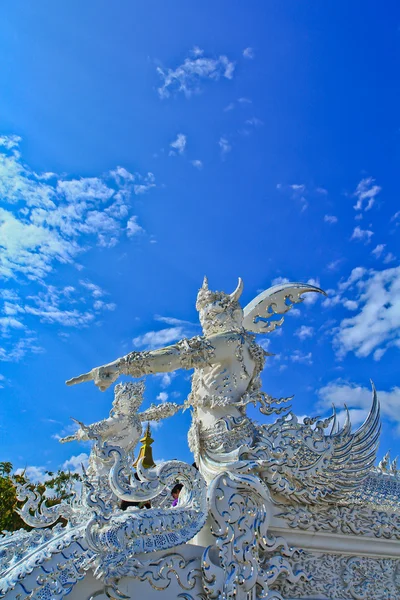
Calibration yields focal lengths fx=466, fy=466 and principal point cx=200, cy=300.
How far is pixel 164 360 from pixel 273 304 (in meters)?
1.87

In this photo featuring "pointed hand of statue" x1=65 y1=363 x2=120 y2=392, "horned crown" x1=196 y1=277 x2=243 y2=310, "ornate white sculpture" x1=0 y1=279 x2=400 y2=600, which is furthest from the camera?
"horned crown" x1=196 y1=277 x2=243 y2=310

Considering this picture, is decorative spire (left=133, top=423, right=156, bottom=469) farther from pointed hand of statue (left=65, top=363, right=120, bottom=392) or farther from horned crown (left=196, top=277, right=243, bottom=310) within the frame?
pointed hand of statue (left=65, top=363, right=120, bottom=392)

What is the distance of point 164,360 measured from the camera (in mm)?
4613

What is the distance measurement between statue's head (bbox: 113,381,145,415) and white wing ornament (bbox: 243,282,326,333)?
73.3 inches

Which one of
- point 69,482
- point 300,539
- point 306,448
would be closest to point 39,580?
point 69,482

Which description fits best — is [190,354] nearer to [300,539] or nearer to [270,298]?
[270,298]

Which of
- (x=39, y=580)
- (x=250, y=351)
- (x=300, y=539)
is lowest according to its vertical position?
(x=39, y=580)

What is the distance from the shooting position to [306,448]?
472cm

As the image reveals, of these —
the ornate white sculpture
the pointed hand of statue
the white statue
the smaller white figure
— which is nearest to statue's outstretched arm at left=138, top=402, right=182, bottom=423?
the smaller white figure

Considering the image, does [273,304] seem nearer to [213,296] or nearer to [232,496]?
[213,296]

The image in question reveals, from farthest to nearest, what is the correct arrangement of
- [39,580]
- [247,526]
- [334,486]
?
[334,486] → [247,526] → [39,580]

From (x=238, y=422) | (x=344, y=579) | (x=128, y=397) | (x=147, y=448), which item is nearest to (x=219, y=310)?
(x=238, y=422)

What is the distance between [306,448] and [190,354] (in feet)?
4.95

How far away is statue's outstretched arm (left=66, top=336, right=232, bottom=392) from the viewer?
4.41 meters
